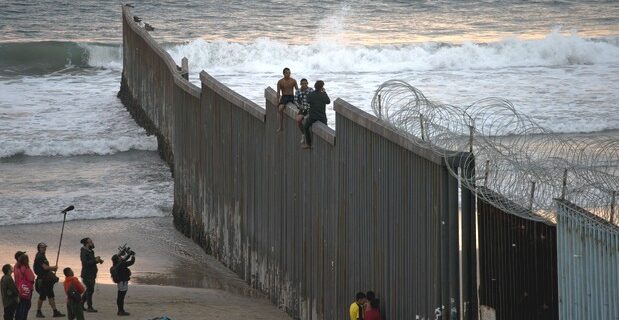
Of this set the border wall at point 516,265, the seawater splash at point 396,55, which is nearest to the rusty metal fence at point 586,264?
the border wall at point 516,265

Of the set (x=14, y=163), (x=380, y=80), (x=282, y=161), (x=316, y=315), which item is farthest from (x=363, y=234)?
(x=380, y=80)

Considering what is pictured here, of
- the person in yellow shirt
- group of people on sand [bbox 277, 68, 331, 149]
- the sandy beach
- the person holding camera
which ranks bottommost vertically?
the sandy beach

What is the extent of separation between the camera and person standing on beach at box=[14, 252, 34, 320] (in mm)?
16219

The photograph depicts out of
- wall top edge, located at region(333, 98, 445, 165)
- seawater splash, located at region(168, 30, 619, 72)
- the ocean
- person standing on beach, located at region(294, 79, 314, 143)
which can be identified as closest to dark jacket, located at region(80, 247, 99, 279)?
person standing on beach, located at region(294, 79, 314, 143)

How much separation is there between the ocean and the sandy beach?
1.21 metres

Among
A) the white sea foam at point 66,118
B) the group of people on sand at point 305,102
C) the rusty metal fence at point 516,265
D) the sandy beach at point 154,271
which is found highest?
the group of people on sand at point 305,102

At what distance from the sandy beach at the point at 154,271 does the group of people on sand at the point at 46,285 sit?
255 mm

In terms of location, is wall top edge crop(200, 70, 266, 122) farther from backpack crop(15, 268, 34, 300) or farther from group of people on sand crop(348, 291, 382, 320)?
group of people on sand crop(348, 291, 382, 320)

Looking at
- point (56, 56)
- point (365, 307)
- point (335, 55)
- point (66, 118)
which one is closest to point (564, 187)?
point (365, 307)

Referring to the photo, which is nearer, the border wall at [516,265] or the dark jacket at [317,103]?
the border wall at [516,265]

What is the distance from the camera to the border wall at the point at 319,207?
503 inches

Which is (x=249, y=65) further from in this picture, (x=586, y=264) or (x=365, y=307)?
(x=586, y=264)

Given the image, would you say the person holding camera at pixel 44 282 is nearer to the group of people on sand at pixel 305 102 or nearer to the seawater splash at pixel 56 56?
the group of people on sand at pixel 305 102

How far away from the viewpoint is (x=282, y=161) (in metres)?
17.8
